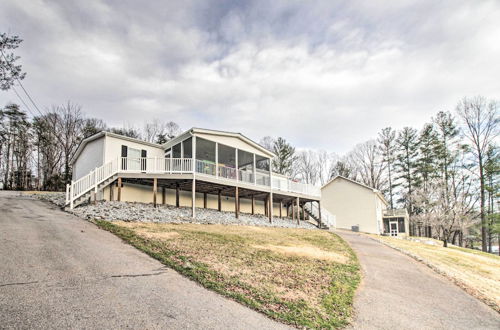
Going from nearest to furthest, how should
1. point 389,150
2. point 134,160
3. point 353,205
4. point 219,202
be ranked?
point 134,160 → point 219,202 → point 353,205 → point 389,150

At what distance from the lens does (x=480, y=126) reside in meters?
29.4

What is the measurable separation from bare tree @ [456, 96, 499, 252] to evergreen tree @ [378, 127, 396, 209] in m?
9.49

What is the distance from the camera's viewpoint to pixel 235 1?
45.6 feet

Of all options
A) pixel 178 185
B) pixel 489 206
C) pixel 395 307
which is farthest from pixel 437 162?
pixel 395 307

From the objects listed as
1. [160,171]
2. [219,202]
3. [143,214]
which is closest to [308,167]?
[219,202]

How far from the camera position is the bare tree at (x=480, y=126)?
28.6 metres

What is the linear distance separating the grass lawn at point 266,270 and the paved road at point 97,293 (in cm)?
46

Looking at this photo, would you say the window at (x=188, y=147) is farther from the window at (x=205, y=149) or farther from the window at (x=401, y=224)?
the window at (x=401, y=224)

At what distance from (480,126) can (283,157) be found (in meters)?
20.4

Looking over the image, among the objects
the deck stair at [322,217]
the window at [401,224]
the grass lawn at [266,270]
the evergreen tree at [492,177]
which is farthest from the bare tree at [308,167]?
the grass lawn at [266,270]

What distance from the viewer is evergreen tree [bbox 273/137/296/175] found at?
3878cm

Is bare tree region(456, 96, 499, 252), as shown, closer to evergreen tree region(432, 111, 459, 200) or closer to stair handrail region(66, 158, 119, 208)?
evergreen tree region(432, 111, 459, 200)

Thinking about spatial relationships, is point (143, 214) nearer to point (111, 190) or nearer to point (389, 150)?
point (111, 190)

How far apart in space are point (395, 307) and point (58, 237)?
330 inches
